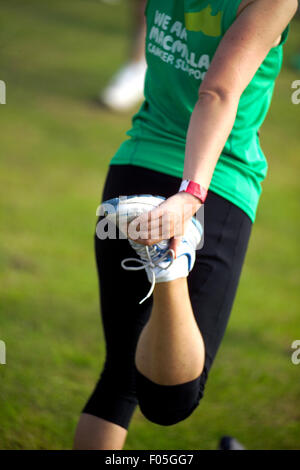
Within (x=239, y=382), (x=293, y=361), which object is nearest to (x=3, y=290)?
(x=239, y=382)

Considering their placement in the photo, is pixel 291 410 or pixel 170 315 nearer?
pixel 170 315

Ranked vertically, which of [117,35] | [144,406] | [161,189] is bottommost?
[117,35]

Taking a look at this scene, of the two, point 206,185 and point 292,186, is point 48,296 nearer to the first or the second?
point 206,185

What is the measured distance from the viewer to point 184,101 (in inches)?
65.6

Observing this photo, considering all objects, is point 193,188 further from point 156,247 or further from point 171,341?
point 171,341

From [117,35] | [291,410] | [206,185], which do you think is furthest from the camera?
[117,35]

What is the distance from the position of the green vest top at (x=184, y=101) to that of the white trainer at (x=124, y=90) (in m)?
4.82

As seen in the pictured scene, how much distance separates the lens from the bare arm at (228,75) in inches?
56.3

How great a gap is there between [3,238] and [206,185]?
8.32ft

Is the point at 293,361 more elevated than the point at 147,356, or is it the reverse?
the point at 147,356

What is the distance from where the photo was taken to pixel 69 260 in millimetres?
3691

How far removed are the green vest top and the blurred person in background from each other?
483 centimetres

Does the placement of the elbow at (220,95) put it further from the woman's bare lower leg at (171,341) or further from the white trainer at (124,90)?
the white trainer at (124,90)

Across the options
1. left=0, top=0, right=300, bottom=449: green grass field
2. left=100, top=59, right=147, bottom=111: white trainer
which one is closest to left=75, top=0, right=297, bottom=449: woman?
left=0, top=0, right=300, bottom=449: green grass field
